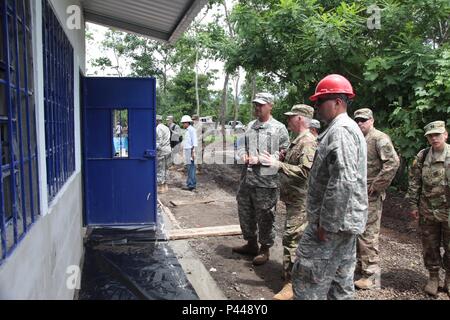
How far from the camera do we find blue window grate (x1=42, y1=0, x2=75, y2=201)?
2891 mm

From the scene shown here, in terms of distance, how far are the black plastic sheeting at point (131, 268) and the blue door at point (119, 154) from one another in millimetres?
317

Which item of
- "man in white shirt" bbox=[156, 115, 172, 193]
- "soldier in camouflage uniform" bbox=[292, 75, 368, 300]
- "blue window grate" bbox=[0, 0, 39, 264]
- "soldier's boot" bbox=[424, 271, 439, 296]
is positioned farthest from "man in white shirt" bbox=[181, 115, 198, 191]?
"blue window grate" bbox=[0, 0, 39, 264]

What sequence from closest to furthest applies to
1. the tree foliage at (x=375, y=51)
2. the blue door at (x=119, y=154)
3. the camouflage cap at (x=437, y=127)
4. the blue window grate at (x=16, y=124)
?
the blue window grate at (x=16, y=124)
the camouflage cap at (x=437, y=127)
the blue door at (x=119, y=154)
the tree foliage at (x=375, y=51)

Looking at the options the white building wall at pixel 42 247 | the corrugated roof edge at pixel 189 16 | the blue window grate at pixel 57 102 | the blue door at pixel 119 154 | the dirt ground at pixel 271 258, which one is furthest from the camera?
the blue door at pixel 119 154

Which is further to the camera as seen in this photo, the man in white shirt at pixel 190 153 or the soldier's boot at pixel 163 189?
the man in white shirt at pixel 190 153

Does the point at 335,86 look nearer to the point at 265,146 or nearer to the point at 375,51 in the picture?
the point at 265,146

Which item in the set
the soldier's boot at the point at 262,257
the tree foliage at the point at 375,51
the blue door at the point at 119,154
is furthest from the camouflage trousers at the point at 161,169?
the soldier's boot at the point at 262,257

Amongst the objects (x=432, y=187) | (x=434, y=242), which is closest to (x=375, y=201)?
(x=432, y=187)

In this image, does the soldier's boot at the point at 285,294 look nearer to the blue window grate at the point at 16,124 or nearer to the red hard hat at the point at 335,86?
the red hard hat at the point at 335,86

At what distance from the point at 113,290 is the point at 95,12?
4.52m

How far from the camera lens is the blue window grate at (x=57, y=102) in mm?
2891

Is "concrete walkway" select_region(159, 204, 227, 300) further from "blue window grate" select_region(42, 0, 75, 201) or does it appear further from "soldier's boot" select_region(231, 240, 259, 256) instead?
"blue window grate" select_region(42, 0, 75, 201)

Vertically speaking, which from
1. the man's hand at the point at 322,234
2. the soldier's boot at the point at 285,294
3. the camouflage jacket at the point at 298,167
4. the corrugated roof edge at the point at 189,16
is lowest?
the soldier's boot at the point at 285,294

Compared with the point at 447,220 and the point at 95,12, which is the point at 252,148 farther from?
the point at 95,12
